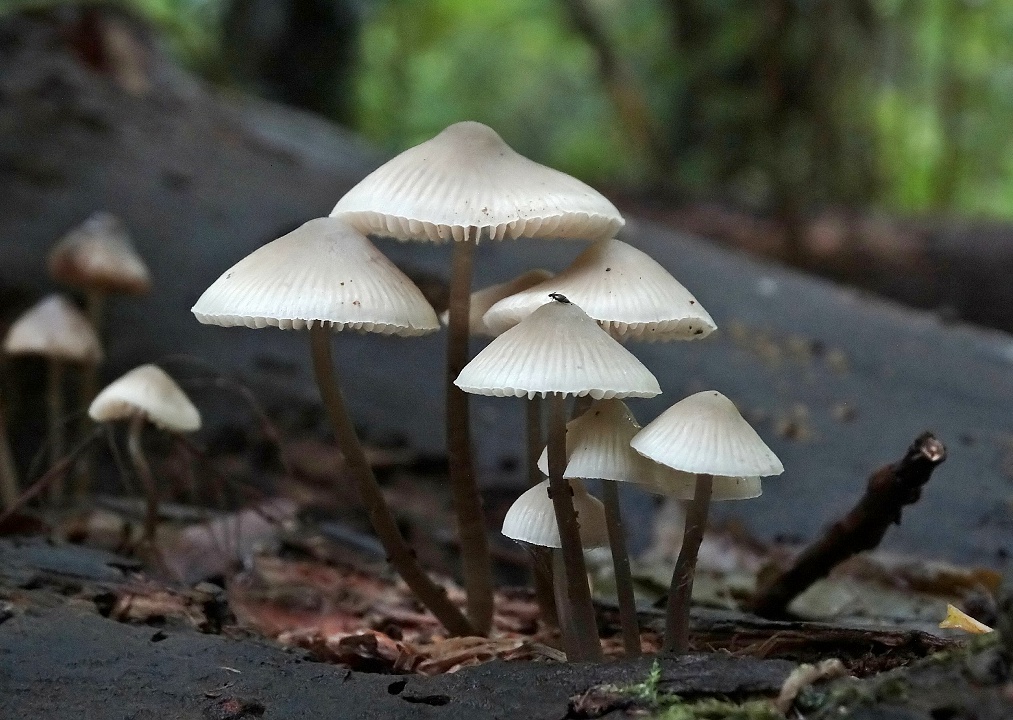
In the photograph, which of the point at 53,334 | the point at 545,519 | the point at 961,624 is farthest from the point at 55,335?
the point at 961,624

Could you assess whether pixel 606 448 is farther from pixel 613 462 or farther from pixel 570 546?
pixel 570 546

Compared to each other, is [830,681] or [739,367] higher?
[739,367]

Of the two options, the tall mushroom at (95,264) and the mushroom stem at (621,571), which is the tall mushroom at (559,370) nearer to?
the mushroom stem at (621,571)

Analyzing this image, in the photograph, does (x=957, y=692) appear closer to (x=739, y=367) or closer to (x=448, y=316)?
(x=448, y=316)

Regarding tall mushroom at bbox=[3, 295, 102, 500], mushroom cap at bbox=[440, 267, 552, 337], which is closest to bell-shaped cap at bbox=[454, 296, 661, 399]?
mushroom cap at bbox=[440, 267, 552, 337]

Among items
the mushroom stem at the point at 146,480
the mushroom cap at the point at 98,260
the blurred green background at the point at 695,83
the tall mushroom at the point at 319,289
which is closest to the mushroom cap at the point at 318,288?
the tall mushroom at the point at 319,289

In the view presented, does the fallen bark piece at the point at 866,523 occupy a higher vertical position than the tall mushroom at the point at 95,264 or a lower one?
lower

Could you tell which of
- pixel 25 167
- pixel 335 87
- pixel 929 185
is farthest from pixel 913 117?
pixel 25 167

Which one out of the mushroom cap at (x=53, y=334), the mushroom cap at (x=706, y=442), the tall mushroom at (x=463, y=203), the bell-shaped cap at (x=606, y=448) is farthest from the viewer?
the mushroom cap at (x=53, y=334)
